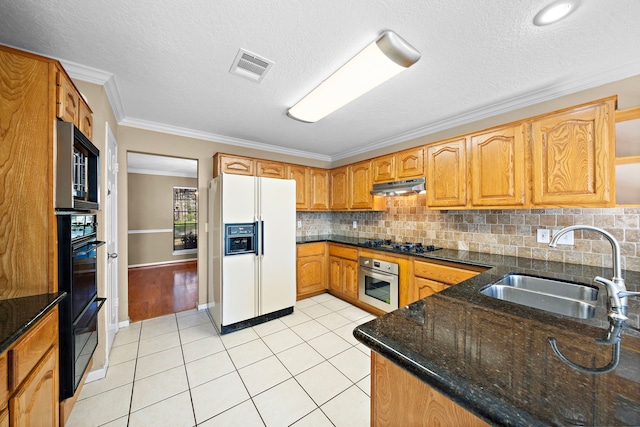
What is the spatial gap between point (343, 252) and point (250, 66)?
8.39 feet

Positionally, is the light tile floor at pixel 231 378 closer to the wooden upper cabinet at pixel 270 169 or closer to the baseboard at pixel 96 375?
the baseboard at pixel 96 375

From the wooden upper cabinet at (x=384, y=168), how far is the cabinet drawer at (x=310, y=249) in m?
1.30

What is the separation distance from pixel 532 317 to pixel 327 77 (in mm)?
1929

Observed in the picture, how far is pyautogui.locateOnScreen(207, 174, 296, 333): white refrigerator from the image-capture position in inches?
104

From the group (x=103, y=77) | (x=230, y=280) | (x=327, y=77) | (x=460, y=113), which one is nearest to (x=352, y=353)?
(x=230, y=280)

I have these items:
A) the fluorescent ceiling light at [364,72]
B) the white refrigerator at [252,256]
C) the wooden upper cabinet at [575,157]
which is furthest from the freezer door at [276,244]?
the wooden upper cabinet at [575,157]

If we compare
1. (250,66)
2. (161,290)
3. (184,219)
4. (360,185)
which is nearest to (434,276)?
(360,185)

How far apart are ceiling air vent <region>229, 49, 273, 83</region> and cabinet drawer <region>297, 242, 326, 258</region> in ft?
7.48

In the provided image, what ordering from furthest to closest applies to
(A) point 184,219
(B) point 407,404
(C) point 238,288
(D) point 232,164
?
(A) point 184,219, (D) point 232,164, (C) point 238,288, (B) point 407,404

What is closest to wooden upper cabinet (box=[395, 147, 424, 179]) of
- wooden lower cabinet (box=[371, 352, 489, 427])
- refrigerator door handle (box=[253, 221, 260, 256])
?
refrigerator door handle (box=[253, 221, 260, 256])

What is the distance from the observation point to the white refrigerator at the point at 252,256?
264 centimetres

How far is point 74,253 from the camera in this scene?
139cm

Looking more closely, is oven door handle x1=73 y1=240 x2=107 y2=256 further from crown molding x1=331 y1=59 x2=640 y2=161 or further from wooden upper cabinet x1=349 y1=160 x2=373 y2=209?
crown molding x1=331 y1=59 x2=640 y2=161

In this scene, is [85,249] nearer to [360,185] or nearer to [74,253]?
[74,253]
